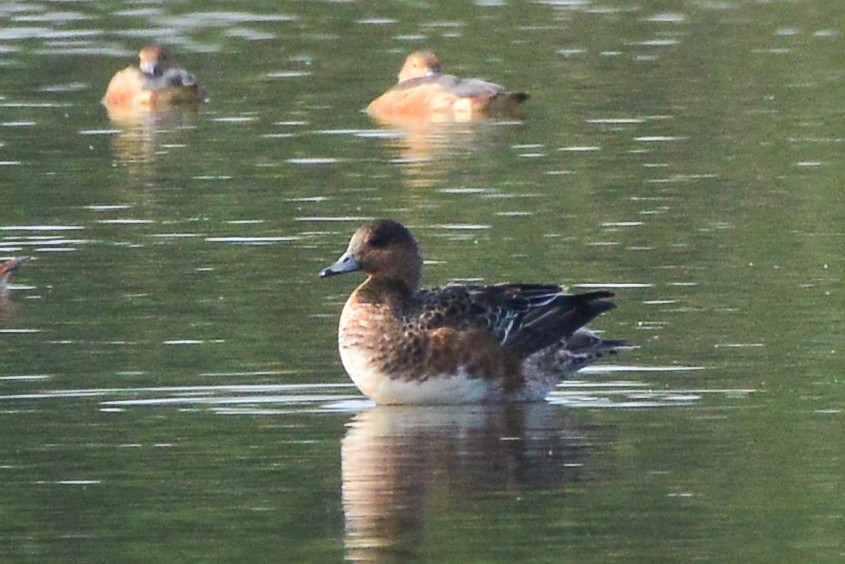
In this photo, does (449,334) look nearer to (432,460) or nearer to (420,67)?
(432,460)

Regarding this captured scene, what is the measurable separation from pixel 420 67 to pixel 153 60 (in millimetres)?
2578

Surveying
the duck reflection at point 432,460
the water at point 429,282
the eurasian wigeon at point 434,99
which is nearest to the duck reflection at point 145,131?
the water at point 429,282

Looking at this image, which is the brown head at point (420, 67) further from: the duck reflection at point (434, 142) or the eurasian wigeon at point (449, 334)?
the eurasian wigeon at point (449, 334)

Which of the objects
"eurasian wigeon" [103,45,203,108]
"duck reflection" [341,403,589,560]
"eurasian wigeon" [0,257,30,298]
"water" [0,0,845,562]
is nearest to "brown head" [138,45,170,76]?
"eurasian wigeon" [103,45,203,108]

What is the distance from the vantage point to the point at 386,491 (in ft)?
31.1

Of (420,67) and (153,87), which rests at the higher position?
(420,67)

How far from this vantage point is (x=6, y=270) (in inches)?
574

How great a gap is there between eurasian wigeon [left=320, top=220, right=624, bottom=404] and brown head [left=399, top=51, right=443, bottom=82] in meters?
12.0

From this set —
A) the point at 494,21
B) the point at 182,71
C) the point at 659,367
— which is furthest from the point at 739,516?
the point at 494,21

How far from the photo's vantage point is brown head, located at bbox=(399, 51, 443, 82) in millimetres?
23703

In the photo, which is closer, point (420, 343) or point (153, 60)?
point (420, 343)

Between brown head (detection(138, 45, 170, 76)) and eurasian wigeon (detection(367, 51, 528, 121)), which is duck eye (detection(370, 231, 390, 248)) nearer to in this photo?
eurasian wigeon (detection(367, 51, 528, 121))

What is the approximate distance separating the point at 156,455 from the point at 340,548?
1.73 metres

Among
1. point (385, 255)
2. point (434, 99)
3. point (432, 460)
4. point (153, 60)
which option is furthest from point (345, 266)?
point (153, 60)
